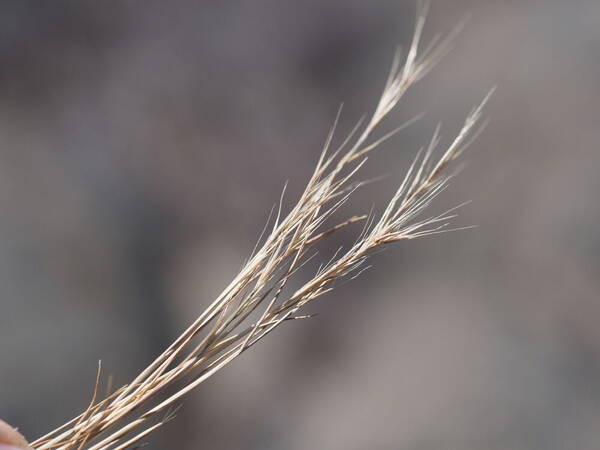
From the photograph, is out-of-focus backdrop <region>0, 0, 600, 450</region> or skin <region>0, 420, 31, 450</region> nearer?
skin <region>0, 420, 31, 450</region>

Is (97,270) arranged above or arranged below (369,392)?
above

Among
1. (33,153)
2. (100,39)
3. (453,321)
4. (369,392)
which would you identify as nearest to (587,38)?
(453,321)

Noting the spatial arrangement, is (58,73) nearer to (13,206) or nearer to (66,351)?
(13,206)

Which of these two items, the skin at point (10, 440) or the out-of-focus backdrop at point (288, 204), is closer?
the skin at point (10, 440)
